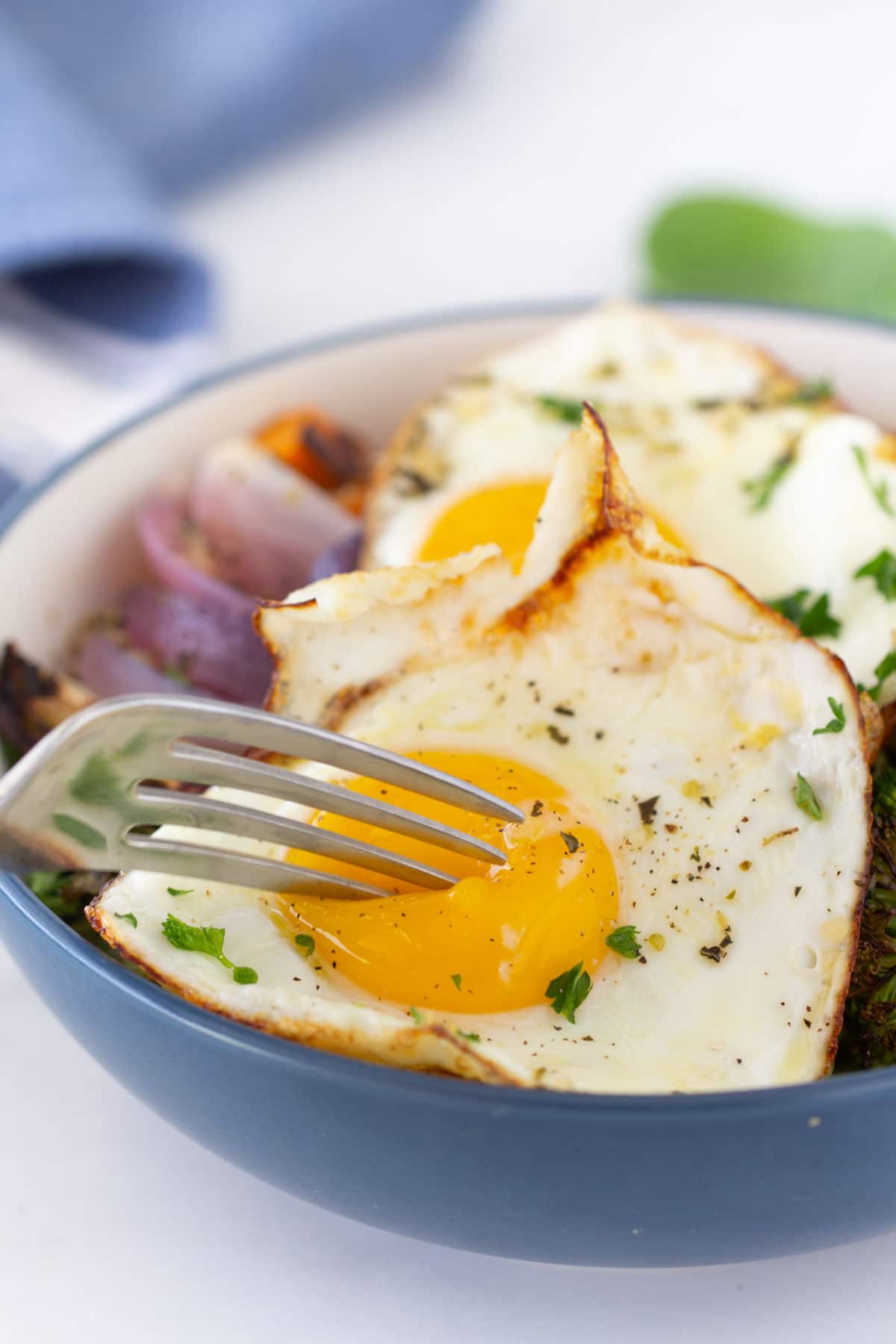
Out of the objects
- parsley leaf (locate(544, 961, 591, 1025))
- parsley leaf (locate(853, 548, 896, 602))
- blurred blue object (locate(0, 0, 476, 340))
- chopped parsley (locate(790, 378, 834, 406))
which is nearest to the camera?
parsley leaf (locate(544, 961, 591, 1025))

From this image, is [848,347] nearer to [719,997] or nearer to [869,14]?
[719,997]

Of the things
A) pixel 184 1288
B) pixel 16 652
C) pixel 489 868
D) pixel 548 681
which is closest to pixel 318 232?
pixel 16 652

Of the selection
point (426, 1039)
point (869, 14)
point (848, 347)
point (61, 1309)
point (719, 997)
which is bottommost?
point (61, 1309)

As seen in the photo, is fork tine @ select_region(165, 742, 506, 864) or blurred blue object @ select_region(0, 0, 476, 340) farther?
blurred blue object @ select_region(0, 0, 476, 340)

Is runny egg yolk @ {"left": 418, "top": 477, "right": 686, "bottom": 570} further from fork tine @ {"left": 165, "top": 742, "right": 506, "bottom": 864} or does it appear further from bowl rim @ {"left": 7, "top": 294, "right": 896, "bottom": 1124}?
bowl rim @ {"left": 7, "top": 294, "right": 896, "bottom": 1124}

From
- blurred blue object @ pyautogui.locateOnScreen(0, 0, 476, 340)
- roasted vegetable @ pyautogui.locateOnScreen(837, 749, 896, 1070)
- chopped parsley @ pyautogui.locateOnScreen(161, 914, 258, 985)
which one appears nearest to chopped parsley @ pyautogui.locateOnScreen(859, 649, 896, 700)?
roasted vegetable @ pyautogui.locateOnScreen(837, 749, 896, 1070)

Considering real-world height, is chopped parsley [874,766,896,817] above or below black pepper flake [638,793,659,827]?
below
